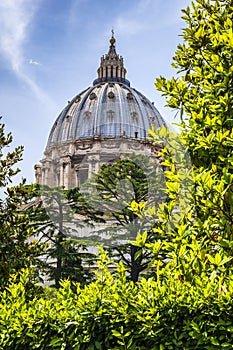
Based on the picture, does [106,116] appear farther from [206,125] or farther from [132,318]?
[132,318]

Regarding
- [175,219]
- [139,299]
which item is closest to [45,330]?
[139,299]

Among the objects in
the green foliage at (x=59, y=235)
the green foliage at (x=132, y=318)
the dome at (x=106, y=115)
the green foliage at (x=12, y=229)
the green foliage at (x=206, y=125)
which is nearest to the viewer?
the green foliage at (x=132, y=318)

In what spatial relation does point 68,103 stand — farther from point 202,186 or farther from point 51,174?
point 202,186

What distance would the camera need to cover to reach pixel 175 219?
8.95 ft

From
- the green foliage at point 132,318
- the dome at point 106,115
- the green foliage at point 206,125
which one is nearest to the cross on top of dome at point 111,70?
the dome at point 106,115

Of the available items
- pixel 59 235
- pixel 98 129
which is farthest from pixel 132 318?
pixel 98 129

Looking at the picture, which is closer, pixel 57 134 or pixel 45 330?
pixel 45 330

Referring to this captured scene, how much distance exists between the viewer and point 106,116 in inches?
2041

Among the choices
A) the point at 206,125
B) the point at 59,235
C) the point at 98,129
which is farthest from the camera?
the point at 98,129

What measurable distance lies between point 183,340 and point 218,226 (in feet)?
2.09

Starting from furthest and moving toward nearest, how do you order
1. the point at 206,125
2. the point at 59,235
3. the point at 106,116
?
the point at 106,116 < the point at 59,235 < the point at 206,125

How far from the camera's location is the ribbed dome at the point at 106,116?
50106 millimetres

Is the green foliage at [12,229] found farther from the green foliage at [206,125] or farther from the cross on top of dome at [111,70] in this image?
the cross on top of dome at [111,70]

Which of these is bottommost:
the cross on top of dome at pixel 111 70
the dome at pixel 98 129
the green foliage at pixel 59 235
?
the green foliage at pixel 59 235
